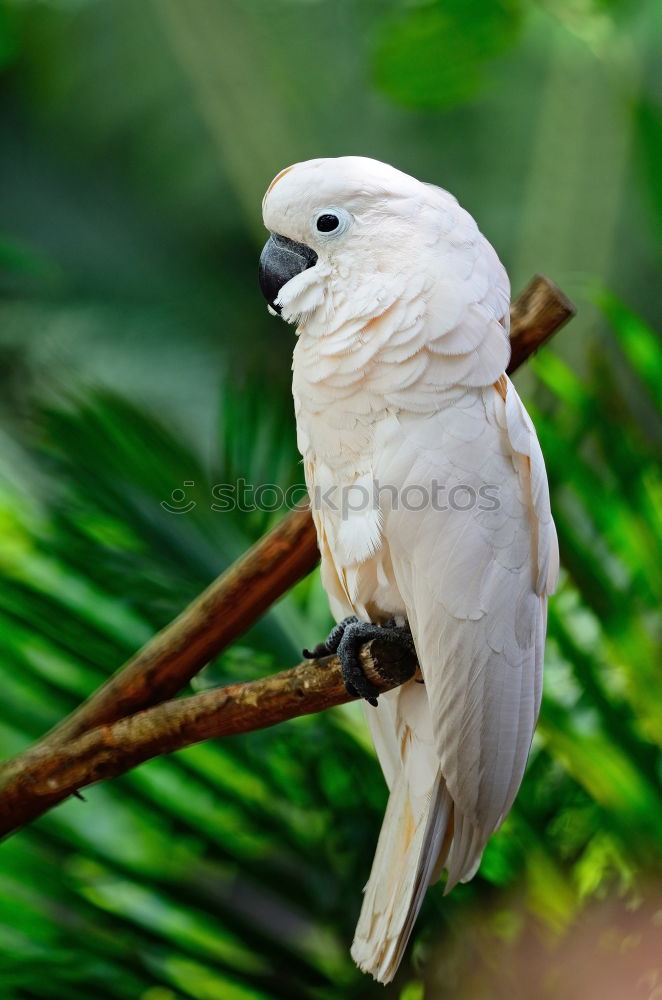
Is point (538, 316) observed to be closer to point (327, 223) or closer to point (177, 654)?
point (327, 223)

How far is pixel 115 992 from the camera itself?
125cm

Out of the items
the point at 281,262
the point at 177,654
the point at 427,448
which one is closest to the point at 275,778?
the point at 177,654

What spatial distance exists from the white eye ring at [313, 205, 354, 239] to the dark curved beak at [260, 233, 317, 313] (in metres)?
0.03

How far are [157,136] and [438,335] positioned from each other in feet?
Answer: 6.72

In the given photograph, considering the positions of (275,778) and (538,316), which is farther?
(275,778)

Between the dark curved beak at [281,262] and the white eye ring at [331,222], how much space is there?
3 cm

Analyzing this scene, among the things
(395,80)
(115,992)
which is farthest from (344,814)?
(395,80)

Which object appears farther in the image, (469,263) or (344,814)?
(344,814)

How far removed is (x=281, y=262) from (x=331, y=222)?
77 mm

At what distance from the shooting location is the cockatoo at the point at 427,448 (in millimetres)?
957

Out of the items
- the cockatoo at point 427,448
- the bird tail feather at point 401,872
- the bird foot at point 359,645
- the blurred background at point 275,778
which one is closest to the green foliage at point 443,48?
the blurred background at point 275,778

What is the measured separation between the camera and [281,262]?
1.02 m

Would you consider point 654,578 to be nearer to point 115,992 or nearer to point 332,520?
point 332,520

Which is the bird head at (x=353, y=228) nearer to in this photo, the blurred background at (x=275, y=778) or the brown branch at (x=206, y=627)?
the brown branch at (x=206, y=627)
